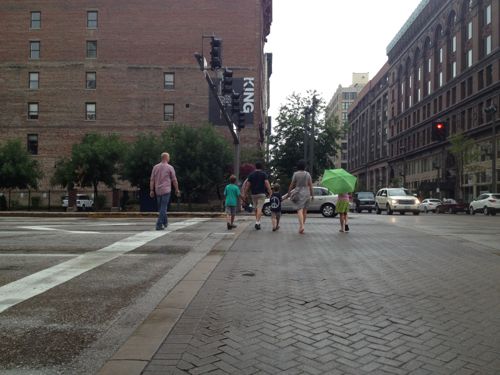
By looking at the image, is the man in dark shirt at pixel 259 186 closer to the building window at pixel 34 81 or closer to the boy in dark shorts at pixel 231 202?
the boy in dark shorts at pixel 231 202

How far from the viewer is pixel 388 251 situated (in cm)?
802

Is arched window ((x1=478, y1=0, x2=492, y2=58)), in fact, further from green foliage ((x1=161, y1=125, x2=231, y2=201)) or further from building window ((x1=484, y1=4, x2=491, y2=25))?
green foliage ((x1=161, y1=125, x2=231, y2=201))

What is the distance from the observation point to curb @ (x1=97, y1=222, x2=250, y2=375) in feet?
9.72

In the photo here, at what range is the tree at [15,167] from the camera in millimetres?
39125

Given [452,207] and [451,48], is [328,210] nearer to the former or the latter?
[452,207]

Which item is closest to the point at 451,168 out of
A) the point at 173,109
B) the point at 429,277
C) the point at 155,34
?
the point at 173,109

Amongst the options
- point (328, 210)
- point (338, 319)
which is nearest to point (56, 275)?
point (338, 319)

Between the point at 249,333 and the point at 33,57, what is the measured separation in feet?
176

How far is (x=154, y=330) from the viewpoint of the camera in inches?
143

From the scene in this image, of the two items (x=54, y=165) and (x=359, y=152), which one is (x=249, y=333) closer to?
(x=54, y=165)

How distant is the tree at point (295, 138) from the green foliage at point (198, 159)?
28.0ft

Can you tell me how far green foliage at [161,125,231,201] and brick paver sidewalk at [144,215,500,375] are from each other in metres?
27.0

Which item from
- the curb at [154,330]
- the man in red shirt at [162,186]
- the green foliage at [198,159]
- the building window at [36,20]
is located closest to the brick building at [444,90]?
the green foliage at [198,159]

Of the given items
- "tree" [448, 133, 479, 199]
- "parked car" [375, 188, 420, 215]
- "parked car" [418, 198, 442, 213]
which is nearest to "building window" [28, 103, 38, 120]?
"parked car" [375, 188, 420, 215]
